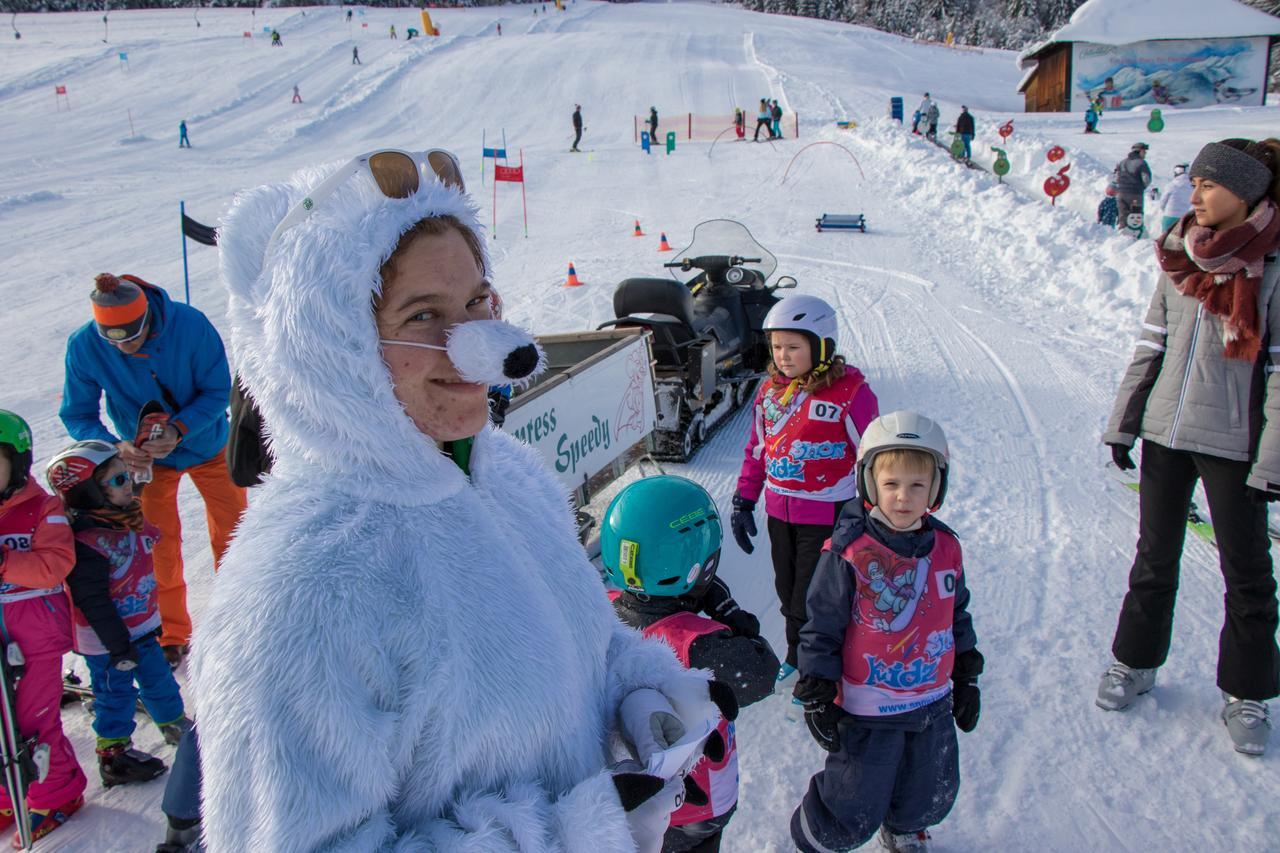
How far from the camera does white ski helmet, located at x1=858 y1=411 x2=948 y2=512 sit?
2.51 meters

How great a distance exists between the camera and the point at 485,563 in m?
1.33

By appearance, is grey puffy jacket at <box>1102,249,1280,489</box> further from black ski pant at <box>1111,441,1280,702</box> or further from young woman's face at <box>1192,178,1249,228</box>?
young woman's face at <box>1192,178,1249,228</box>

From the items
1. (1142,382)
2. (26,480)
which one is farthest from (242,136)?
(1142,382)

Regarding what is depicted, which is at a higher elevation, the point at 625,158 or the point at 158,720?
the point at 625,158

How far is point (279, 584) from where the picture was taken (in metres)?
1.14

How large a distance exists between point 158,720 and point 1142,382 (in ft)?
14.2

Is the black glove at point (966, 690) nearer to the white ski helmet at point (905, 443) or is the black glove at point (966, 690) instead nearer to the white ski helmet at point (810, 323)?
the white ski helmet at point (905, 443)

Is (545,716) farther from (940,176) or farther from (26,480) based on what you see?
(940,176)

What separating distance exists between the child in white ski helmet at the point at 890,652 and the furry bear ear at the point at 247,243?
1869 mm

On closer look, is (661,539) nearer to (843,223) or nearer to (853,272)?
(853,272)

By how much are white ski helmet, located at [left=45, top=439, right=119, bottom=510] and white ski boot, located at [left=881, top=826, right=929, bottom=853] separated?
3265mm

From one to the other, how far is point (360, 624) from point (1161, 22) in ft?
136

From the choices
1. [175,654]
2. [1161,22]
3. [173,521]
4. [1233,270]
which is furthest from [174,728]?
[1161,22]

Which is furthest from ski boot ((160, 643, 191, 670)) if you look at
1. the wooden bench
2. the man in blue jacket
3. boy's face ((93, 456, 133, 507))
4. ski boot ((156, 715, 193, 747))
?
the wooden bench
